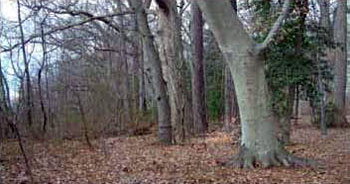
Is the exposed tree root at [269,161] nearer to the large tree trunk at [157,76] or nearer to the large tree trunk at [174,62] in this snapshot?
the large tree trunk at [157,76]

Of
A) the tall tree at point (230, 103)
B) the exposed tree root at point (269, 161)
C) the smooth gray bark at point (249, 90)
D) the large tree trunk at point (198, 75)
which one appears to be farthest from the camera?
the tall tree at point (230, 103)

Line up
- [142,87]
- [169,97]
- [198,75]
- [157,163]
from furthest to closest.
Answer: [142,87] → [198,75] → [169,97] → [157,163]

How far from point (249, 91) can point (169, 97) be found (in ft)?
17.3

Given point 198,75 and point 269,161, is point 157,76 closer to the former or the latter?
point 198,75

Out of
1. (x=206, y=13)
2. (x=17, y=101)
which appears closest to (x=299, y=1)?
(x=206, y=13)

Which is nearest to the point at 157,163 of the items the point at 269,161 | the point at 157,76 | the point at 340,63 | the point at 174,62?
the point at 269,161

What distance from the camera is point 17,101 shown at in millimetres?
13172

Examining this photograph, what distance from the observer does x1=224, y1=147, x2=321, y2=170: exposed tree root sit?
28.3 ft

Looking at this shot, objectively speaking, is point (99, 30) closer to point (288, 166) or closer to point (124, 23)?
point (124, 23)

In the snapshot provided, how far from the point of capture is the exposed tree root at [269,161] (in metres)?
8.64

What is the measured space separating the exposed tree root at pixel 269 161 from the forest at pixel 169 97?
0.06 feet

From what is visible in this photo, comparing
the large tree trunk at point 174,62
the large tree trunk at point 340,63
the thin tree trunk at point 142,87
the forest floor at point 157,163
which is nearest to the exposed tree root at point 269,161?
the forest floor at point 157,163

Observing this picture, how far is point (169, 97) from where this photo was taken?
13.7 metres

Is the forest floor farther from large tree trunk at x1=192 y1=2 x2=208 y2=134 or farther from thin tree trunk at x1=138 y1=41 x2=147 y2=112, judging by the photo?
thin tree trunk at x1=138 y1=41 x2=147 y2=112
